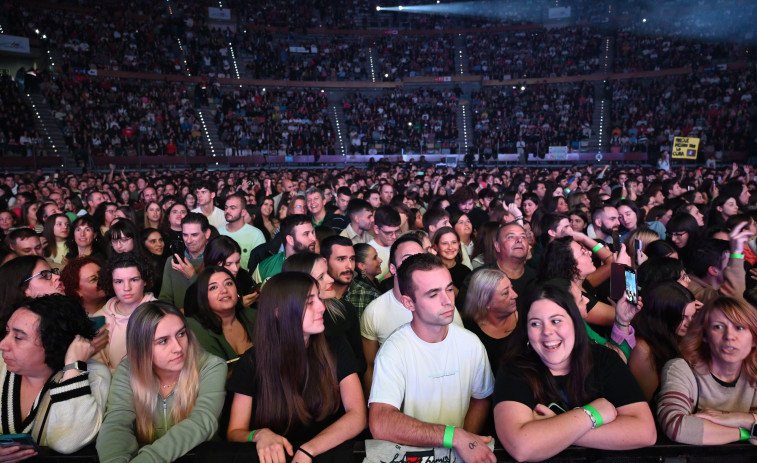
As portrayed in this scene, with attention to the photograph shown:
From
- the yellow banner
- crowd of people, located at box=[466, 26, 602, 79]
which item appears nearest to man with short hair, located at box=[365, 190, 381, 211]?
the yellow banner

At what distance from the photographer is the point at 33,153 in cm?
2202

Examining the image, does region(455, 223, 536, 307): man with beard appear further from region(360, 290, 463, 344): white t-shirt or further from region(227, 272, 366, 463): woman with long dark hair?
region(227, 272, 366, 463): woman with long dark hair

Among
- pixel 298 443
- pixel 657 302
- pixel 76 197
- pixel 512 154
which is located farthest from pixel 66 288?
pixel 512 154

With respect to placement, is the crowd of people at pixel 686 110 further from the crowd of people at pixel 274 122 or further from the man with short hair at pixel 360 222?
the man with short hair at pixel 360 222

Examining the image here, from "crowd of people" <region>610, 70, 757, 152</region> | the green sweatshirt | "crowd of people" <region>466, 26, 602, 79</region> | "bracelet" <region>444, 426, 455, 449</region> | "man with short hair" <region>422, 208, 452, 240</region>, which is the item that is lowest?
"bracelet" <region>444, 426, 455, 449</region>

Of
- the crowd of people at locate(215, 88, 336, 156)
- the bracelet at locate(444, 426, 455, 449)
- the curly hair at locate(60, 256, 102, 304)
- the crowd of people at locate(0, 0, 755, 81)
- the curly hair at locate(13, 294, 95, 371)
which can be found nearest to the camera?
the bracelet at locate(444, 426, 455, 449)

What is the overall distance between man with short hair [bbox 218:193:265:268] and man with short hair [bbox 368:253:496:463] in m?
4.05

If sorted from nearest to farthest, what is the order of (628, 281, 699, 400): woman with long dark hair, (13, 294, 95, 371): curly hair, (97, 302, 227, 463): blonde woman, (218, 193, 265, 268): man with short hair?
(97, 302, 227, 463): blonde woman
(13, 294, 95, 371): curly hair
(628, 281, 699, 400): woman with long dark hair
(218, 193, 265, 268): man with short hair

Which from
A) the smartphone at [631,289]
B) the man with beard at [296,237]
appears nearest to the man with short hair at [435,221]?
the man with beard at [296,237]

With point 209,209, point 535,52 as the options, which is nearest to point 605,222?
point 209,209

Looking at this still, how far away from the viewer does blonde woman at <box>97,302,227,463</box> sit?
2.72 metres

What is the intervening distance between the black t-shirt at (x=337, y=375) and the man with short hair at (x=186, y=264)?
246 cm

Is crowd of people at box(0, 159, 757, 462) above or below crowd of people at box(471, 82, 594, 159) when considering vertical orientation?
below

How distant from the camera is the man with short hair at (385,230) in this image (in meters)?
5.68
